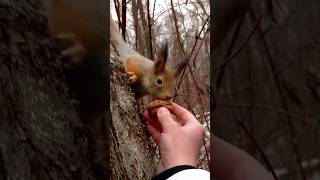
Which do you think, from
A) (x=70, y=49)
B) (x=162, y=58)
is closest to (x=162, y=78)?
(x=162, y=58)

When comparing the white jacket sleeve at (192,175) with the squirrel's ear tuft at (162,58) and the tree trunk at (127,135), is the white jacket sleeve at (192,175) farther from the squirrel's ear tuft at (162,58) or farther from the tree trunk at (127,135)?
the squirrel's ear tuft at (162,58)

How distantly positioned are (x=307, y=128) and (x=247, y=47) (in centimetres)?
18

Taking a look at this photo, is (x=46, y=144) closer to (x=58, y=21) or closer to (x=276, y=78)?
(x=58, y=21)

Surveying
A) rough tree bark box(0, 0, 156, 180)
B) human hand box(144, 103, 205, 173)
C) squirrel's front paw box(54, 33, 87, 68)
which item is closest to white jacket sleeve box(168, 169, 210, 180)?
human hand box(144, 103, 205, 173)

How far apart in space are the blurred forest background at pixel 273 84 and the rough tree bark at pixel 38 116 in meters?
0.22

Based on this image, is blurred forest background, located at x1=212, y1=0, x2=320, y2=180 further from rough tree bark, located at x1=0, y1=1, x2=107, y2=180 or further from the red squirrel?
rough tree bark, located at x1=0, y1=1, x2=107, y2=180

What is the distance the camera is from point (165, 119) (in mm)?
877

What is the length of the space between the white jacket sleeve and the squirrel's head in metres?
0.14

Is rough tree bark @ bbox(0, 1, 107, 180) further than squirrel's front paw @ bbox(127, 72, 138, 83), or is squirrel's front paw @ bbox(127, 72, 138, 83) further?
squirrel's front paw @ bbox(127, 72, 138, 83)

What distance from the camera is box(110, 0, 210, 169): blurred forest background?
87cm

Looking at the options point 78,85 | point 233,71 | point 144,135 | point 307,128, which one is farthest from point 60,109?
point 307,128

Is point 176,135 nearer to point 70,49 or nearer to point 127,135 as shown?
point 127,135

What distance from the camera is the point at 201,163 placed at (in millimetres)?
868

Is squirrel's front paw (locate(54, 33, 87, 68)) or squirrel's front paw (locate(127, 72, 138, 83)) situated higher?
squirrel's front paw (locate(54, 33, 87, 68))
